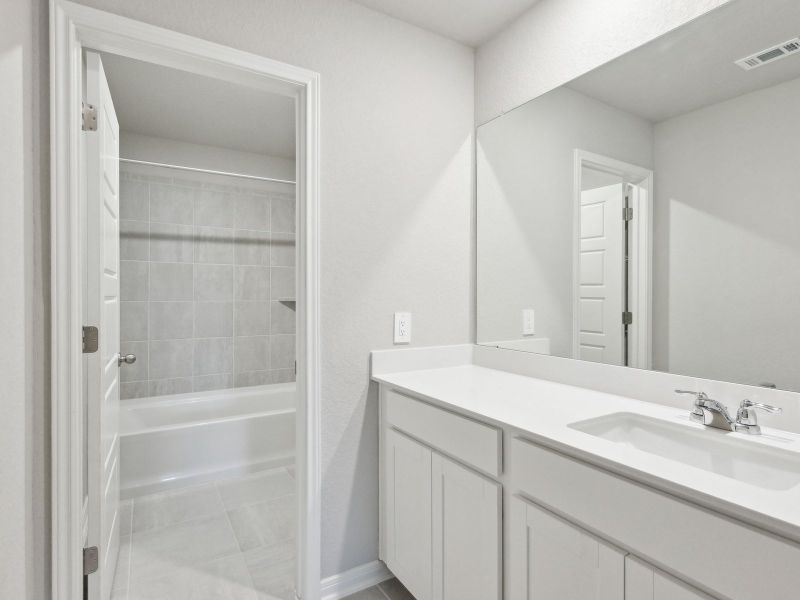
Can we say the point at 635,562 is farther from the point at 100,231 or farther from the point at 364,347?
A: the point at 100,231

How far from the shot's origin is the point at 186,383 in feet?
10.7

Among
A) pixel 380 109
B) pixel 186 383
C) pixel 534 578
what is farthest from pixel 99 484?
pixel 186 383

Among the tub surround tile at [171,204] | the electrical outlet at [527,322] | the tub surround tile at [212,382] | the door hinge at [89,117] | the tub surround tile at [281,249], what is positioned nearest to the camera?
the door hinge at [89,117]

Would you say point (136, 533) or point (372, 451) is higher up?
point (372, 451)

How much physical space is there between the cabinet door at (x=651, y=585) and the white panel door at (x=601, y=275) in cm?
76

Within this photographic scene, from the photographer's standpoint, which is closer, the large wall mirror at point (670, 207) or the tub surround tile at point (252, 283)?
the large wall mirror at point (670, 207)

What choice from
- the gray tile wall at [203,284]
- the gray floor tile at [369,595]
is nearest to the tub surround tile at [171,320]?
the gray tile wall at [203,284]

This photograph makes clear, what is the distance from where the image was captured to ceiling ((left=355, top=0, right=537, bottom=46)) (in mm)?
1728

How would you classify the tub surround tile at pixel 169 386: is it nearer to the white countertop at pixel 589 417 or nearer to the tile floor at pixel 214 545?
the tile floor at pixel 214 545

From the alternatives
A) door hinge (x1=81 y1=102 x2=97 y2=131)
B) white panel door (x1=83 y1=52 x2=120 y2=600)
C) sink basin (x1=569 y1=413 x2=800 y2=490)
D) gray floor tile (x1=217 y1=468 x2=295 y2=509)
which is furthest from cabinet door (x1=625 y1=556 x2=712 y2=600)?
gray floor tile (x1=217 y1=468 x2=295 y2=509)

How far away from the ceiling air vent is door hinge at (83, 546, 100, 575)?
243 cm

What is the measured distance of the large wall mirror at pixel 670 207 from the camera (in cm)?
111

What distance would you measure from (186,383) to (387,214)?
7.72 feet

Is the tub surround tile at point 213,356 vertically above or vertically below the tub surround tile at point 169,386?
above
